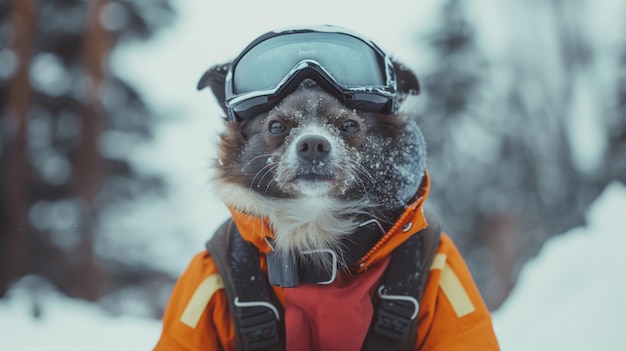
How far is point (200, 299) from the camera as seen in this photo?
8.75 ft

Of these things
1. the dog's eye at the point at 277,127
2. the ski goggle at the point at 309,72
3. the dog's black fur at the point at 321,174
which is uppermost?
the ski goggle at the point at 309,72

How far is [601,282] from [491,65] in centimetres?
1353

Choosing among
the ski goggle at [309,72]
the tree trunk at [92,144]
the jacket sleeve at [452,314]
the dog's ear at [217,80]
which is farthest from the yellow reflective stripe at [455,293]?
the tree trunk at [92,144]

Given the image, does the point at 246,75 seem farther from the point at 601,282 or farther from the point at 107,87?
the point at 107,87

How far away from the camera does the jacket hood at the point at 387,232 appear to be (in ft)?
8.49

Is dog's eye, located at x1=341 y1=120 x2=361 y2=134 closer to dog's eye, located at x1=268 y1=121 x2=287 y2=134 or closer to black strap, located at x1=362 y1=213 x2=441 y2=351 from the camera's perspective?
dog's eye, located at x1=268 y1=121 x2=287 y2=134

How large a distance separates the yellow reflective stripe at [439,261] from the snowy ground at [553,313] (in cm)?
131

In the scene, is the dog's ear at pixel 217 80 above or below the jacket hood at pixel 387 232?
above

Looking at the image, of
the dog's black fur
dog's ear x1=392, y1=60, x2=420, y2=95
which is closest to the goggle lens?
the dog's black fur

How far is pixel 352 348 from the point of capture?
8.48 feet

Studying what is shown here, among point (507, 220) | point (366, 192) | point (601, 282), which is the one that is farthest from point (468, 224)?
point (366, 192)

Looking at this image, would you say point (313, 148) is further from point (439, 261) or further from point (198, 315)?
point (198, 315)

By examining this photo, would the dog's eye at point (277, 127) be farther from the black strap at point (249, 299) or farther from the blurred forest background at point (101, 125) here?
the blurred forest background at point (101, 125)

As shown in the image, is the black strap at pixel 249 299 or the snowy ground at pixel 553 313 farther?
the snowy ground at pixel 553 313
